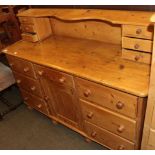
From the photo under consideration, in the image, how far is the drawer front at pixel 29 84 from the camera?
1914 millimetres

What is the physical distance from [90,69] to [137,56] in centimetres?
32

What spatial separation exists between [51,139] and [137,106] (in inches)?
41.3

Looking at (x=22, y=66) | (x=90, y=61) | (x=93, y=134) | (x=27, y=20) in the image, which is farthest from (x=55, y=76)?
(x=27, y=20)

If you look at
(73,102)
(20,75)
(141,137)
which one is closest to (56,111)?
(73,102)

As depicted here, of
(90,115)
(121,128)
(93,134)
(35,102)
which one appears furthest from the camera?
(35,102)

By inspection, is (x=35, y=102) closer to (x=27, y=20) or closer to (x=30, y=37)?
(x=30, y=37)

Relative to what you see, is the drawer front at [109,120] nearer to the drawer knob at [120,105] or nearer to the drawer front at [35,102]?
the drawer knob at [120,105]

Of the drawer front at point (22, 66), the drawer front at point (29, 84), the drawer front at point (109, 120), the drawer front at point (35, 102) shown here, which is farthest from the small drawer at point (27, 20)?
the drawer front at point (109, 120)

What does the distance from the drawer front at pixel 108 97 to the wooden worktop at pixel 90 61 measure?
60 millimetres

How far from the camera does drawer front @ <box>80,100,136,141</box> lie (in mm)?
1343

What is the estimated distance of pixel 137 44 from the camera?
1298mm

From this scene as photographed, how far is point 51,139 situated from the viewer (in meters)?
1.95

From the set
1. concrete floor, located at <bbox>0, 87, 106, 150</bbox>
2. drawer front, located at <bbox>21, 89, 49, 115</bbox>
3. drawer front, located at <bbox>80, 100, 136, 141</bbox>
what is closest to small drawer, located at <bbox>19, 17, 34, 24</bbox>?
drawer front, located at <bbox>21, 89, 49, 115</bbox>

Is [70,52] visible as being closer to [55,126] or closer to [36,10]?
[36,10]
